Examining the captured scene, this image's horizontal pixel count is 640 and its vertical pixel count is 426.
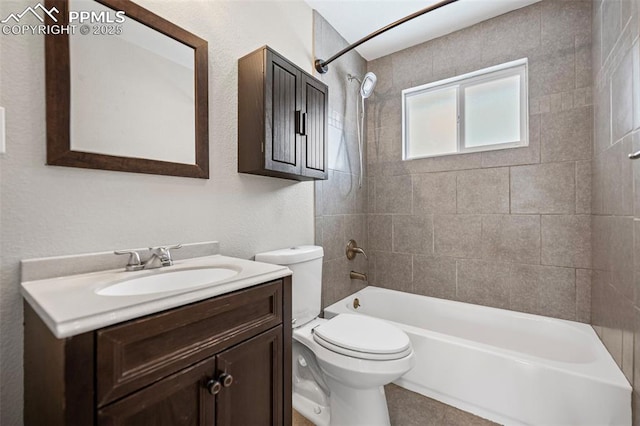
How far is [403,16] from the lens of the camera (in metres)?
2.05

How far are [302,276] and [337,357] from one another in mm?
462

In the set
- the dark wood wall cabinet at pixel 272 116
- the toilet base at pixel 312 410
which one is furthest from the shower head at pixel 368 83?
the toilet base at pixel 312 410

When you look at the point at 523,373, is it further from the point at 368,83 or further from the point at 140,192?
the point at 368,83

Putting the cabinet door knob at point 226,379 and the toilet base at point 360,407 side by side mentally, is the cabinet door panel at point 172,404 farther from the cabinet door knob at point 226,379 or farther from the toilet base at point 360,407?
the toilet base at point 360,407

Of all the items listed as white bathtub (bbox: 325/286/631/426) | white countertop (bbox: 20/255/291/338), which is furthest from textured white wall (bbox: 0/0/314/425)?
white bathtub (bbox: 325/286/631/426)

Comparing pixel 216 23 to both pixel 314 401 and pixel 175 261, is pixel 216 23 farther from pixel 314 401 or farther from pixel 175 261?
pixel 314 401

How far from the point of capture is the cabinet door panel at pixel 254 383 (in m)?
0.81

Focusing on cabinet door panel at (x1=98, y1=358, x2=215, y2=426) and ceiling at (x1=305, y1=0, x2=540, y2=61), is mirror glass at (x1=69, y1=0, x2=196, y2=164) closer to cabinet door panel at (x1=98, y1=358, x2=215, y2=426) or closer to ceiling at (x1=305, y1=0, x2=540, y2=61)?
cabinet door panel at (x1=98, y1=358, x2=215, y2=426)

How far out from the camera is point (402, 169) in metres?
2.46

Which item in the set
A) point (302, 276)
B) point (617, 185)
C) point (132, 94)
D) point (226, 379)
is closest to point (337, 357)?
point (302, 276)

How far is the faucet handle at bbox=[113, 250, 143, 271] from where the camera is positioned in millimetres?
982

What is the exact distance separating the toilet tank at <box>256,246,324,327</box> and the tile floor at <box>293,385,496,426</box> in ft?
1.93

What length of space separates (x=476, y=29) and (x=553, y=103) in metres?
0.82

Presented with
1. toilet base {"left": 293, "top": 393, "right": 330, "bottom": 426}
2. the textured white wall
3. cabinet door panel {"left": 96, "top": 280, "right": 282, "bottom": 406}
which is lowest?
toilet base {"left": 293, "top": 393, "right": 330, "bottom": 426}
